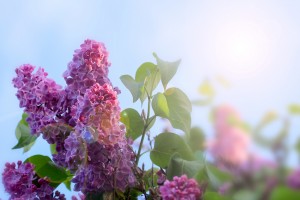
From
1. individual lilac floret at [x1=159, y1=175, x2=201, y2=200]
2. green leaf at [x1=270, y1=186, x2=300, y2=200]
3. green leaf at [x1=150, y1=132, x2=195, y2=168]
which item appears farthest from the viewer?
green leaf at [x1=150, y1=132, x2=195, y2=168]

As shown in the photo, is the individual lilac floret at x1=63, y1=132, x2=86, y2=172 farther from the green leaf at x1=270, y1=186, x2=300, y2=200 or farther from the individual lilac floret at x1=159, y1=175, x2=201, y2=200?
the green leaf at x1=270, y1=186, x2=300, y2=200

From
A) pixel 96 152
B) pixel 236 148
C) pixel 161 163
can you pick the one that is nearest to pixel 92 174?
pixel 96 152

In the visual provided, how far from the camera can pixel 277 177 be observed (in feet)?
0.69

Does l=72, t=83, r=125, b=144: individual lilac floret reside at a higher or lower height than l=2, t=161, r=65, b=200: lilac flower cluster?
higher

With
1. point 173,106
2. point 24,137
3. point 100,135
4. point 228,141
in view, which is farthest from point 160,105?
point 228,141

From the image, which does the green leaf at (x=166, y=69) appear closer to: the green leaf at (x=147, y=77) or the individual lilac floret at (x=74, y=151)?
the green leaf at (x=147, y=77)

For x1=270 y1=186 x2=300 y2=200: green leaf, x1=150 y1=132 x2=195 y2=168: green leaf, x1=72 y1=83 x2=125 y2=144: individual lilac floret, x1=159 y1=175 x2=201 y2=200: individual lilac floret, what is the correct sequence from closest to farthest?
x1=270 y1=186 x2=300 y2=200: green leaf < x1=159 y1=175 x2=201 y2=200: individual lilac floret < x1=72 y1=83 x2=125 y2=144: individual lilac floret < x1=150 y1=132 x2=195 y2=168: green leaf

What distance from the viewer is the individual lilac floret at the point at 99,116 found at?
61 centimetres

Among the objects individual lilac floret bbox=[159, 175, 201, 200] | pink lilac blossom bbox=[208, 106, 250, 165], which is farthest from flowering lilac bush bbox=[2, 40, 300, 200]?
pink lilac blossom bbox=[208, 106, 250, 165]

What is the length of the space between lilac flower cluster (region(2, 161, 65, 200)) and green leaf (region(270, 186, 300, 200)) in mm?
567

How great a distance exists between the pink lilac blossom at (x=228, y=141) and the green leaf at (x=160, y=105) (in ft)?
1.36

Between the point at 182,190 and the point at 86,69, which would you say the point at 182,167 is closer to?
the point at 182,190

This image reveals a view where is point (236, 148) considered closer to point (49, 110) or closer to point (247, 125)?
point (247, 125)

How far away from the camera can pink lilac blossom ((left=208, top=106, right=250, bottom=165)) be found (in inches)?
9.3
